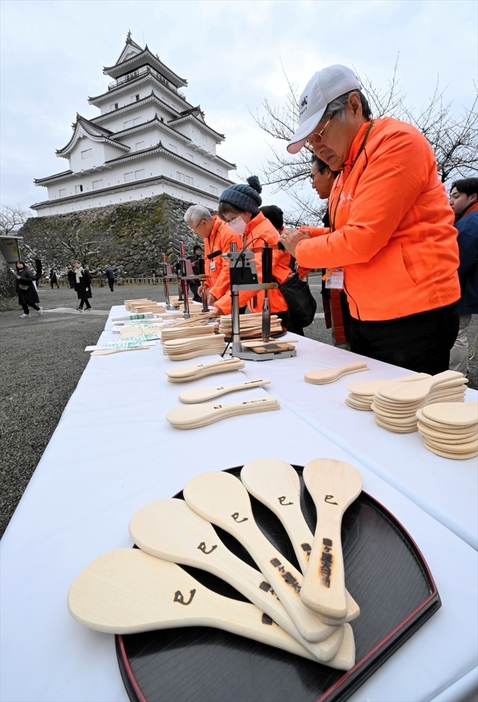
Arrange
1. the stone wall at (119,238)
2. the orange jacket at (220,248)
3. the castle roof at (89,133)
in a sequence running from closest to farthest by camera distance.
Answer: the orange jacket at (220,248), the stone wall at (119,238), the castle roof at (89,133)

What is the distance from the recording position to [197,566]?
447 mm

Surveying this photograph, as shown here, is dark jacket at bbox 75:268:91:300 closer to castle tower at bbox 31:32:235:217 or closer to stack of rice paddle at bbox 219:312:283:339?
stack of rice paddle at bbox 219:312:283:339

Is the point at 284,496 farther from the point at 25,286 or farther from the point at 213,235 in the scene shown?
the point at 25,286

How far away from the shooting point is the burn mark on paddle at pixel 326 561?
0.38 m

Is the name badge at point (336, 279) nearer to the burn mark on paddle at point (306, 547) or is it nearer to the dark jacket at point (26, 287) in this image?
the burn mark on paddle at point (306, 547)

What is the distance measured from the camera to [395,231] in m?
1.29

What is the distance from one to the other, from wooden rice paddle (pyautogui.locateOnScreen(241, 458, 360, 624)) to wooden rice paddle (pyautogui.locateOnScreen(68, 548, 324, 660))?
75 millimetres

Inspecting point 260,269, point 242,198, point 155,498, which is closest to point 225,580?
point 155,498

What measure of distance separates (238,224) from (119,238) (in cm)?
2544

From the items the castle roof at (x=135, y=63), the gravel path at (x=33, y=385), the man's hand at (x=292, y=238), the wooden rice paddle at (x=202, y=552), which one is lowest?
the gravel path at (x=33, y=385)

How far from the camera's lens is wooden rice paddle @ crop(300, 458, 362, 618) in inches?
13.9

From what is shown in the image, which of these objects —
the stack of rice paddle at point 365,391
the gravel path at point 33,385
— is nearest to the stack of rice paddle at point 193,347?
the gravel path at point 33,385

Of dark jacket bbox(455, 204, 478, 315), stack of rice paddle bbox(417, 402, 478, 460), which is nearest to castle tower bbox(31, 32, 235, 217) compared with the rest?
dark jacket bbox(455, 204, 478, 315)

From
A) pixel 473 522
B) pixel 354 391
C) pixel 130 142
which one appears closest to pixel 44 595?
pixel 473 522
